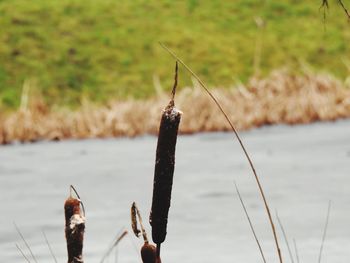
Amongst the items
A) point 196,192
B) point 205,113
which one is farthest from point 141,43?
point 196,192

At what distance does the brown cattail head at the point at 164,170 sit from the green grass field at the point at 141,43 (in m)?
19.4

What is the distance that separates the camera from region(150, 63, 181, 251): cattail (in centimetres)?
134

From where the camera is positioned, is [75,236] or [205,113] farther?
[205,113]

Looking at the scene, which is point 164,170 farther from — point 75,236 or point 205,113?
point 205,113

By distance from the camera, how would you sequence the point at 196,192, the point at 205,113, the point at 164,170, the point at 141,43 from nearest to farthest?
the point at 164,170
the point at 196,192
the point at 205,113
the point at 141,43

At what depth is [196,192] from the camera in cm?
651

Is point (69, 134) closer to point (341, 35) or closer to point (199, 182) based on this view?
point (199, 182)

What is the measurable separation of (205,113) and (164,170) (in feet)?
37.1

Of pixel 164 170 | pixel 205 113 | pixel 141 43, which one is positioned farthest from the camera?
pixel 141 43

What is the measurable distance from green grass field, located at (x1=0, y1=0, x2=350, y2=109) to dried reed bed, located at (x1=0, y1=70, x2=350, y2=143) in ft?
25.1

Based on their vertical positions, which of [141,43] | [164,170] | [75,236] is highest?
[164,170]

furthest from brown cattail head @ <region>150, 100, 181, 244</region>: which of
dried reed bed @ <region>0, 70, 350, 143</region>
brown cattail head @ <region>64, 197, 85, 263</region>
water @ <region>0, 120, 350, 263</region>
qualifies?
dried reed bed @ <region>0, 70, 350, 143</region>

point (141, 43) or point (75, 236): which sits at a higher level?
point (75, 236)

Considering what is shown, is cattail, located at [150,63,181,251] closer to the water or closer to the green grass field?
the water
